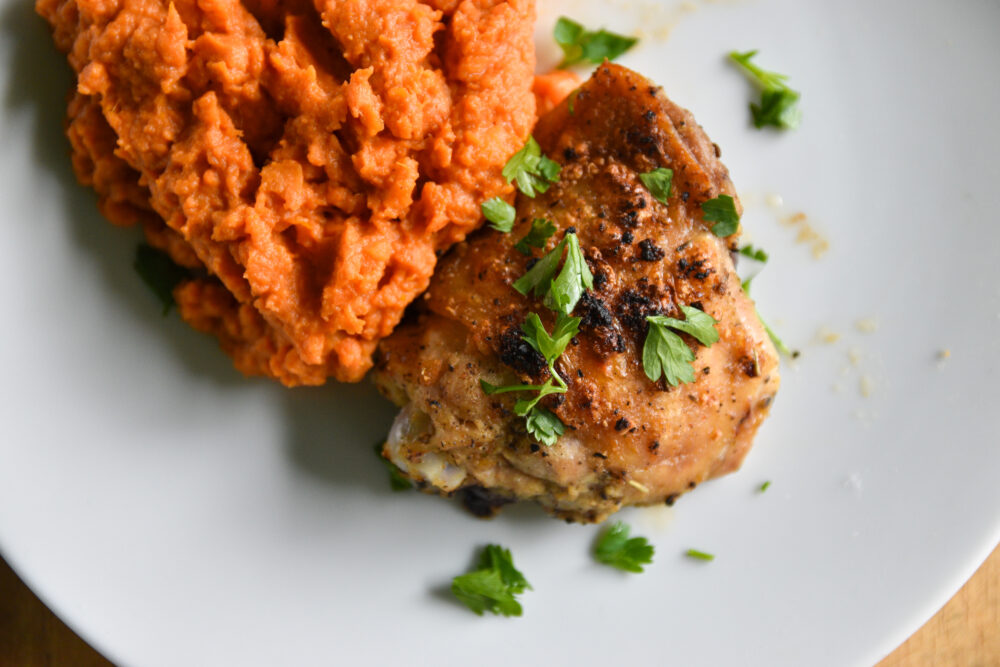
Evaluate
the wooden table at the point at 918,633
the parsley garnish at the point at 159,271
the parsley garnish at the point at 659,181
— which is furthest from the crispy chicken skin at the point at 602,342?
the wooden table at the point at 918,633

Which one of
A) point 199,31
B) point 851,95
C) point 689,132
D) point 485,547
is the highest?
point 851,95

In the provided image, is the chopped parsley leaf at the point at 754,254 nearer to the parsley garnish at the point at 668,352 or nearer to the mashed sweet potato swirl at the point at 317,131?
the parsley garnish at the point at 668,352

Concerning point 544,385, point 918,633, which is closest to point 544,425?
point 544,385

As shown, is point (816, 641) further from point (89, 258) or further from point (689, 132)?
point (89, 258)

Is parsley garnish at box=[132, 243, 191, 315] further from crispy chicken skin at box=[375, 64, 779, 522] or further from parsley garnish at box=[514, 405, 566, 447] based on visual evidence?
parsley garnish at box=[514, 405, 566, 447]

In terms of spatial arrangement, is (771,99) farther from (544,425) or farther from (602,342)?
(544,425)

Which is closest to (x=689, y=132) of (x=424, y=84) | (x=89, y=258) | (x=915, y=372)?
(x=424, y=84)
